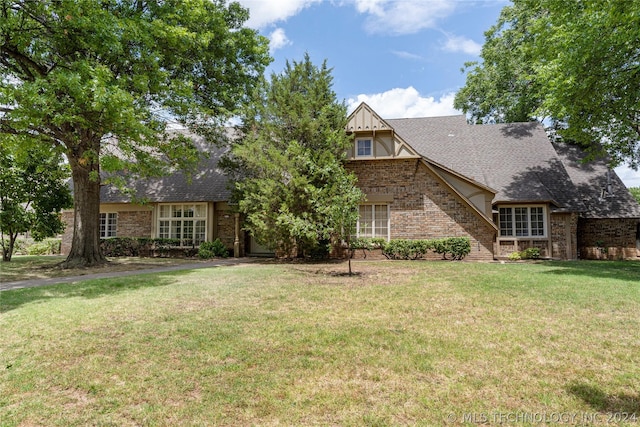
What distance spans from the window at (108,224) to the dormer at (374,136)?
14.4 metres

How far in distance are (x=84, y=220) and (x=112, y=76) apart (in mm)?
5851

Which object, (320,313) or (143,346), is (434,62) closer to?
(320,313)

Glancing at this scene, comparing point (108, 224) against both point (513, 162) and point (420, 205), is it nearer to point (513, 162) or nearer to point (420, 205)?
point (420, 205)

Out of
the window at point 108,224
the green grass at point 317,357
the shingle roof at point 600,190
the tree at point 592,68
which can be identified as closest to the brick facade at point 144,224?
the window at point 108,224

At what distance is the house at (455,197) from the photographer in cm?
1594

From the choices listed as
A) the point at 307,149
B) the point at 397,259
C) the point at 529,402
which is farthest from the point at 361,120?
the point at 529,402

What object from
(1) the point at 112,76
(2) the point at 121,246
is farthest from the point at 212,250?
(1) the point at 112,76

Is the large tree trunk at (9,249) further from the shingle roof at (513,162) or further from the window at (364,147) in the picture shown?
the shingle roof at (513,162)

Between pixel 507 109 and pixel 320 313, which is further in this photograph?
pixel 507 109

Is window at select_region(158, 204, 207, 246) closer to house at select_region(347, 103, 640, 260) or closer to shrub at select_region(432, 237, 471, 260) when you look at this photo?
house at select_region(347, 103, 640, 260)

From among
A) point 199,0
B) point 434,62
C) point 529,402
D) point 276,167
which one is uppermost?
point 199,0

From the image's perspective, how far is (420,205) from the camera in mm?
16156

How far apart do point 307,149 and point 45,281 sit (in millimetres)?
9497

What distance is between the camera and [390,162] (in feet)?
54.0
